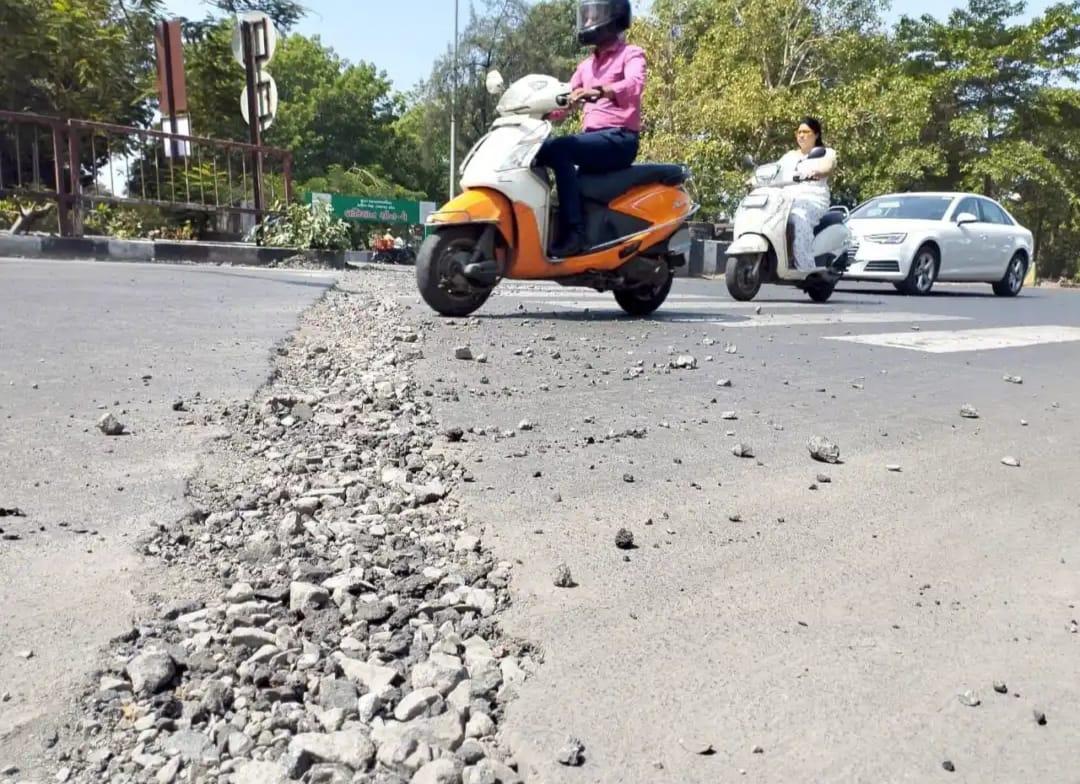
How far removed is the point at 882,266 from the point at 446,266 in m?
8.60

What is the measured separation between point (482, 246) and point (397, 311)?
97 cm

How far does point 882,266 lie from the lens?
41.6 ft

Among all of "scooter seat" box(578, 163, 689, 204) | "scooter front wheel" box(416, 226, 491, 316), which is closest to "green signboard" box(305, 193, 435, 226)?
"scooter seat" box(578, 163, 689, 204)

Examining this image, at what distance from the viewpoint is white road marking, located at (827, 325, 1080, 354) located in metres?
5.73

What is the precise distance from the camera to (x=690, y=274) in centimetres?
1972

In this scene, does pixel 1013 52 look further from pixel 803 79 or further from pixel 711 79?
pixel 711 79

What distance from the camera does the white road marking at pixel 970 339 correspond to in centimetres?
573

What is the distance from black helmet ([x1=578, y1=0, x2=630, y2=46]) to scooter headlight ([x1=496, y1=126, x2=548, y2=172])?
76cm

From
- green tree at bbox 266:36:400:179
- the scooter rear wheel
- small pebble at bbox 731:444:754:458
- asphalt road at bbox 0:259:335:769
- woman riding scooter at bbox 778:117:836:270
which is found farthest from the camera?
green tree at bbox 266:36:400:179

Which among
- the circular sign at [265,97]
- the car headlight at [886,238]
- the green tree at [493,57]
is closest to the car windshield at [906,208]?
the car headlight at [886,238]

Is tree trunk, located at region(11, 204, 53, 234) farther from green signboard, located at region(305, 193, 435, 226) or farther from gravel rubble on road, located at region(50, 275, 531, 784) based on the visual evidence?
green signboard, located at region(305, 193, 435, 226)

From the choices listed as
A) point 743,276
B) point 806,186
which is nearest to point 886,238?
point 806,186

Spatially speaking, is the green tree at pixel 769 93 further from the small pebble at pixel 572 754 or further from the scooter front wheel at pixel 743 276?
the small pebble at pixel 572 754

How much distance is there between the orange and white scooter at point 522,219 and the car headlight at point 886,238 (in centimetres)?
721
